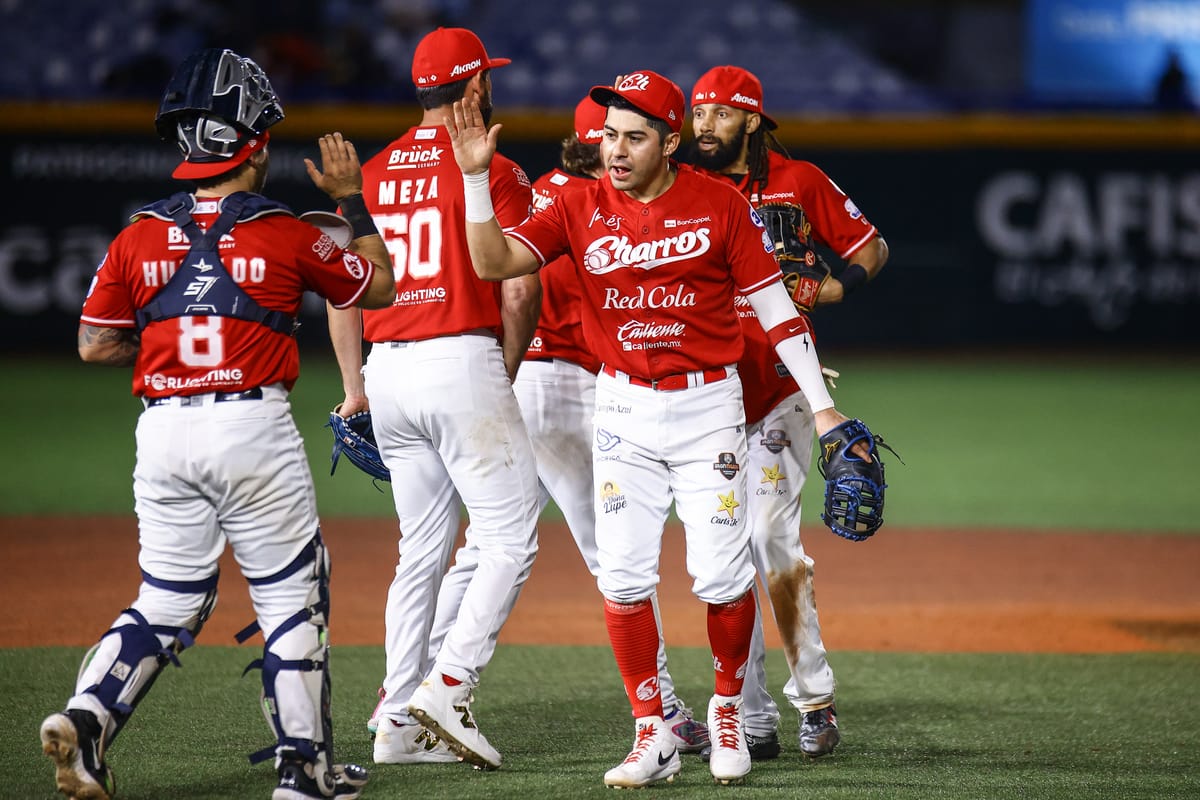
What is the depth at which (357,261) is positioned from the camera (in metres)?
4.33

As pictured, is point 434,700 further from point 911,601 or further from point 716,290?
point 911,601

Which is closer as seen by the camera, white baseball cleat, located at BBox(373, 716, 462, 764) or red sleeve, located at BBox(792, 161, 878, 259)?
white baseball cleat, located at BBox(373, 716, 462, 764)

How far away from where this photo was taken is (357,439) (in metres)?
5.31

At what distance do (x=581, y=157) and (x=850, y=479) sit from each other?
5.96 ft

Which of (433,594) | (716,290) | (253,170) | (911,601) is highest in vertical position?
(253,170)

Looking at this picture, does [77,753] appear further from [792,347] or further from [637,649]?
[792,347]

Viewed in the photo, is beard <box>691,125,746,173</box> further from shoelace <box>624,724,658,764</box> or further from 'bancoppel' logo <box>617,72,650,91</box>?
shoelace <box>624,724,658,764</box>

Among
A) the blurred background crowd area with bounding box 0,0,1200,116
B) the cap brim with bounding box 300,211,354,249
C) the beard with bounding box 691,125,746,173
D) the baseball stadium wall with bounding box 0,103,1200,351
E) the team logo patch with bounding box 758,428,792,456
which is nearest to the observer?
the cap brim with bounding box 300,211,354,249

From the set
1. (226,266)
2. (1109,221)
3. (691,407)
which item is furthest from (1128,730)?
(1109,221)

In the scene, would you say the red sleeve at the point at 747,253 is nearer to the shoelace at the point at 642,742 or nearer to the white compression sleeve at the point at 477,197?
the white compression sleeve at the point at 477,197

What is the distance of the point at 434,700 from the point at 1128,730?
265cm

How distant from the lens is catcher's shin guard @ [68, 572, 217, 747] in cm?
421

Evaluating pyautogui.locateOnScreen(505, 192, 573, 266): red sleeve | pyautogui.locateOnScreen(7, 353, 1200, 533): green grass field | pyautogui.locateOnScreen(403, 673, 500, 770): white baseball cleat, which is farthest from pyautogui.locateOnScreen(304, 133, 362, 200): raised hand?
pyautogui.locateOnScreen(7, 353, 1200, 533): green grass field

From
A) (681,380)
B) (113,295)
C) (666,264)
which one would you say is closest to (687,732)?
(681,380)
